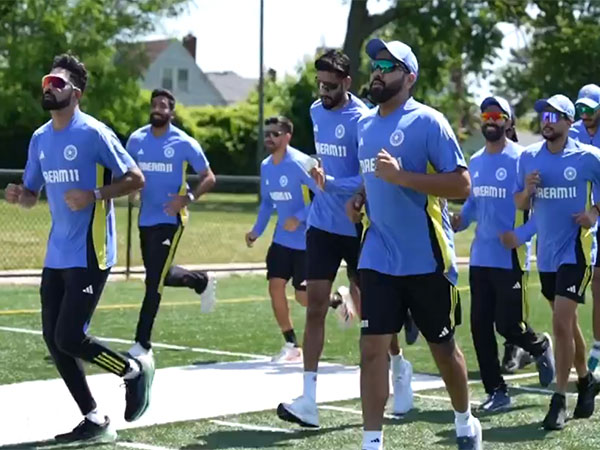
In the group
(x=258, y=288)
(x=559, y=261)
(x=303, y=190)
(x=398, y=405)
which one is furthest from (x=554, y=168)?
(x=258, y=288)

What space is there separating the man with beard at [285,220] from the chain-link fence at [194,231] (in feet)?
22.5

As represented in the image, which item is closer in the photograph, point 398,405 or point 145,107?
point 398,405

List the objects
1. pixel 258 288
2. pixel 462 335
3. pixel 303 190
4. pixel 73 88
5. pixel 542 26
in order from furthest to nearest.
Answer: pixel 542 26 < pixel 258 288 < pixel 462 335 < pixel 303 190 < pixel 73 88

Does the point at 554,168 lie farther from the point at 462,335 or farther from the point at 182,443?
the point at 462,335

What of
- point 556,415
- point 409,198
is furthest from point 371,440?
point 556,415

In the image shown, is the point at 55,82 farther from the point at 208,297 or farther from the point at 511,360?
the point at 208,297

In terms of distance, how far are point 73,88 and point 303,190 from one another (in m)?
4.79

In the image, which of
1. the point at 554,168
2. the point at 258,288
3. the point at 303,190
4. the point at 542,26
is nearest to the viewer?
the point at 554,168

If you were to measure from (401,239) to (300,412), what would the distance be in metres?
1.91

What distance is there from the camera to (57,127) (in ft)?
26.9

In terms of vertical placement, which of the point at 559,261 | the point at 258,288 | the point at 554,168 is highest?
the point at 554,168

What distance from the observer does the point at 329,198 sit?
9.04m

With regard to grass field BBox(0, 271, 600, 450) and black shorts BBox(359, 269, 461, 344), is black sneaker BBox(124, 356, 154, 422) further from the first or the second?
black shorts BBox(359, 269, 461, 344)

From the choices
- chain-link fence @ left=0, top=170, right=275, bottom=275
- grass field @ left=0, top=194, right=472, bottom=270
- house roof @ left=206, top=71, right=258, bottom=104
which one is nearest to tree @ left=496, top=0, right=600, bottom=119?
grass field @ left=0, top=194, right=472, bottom=270
